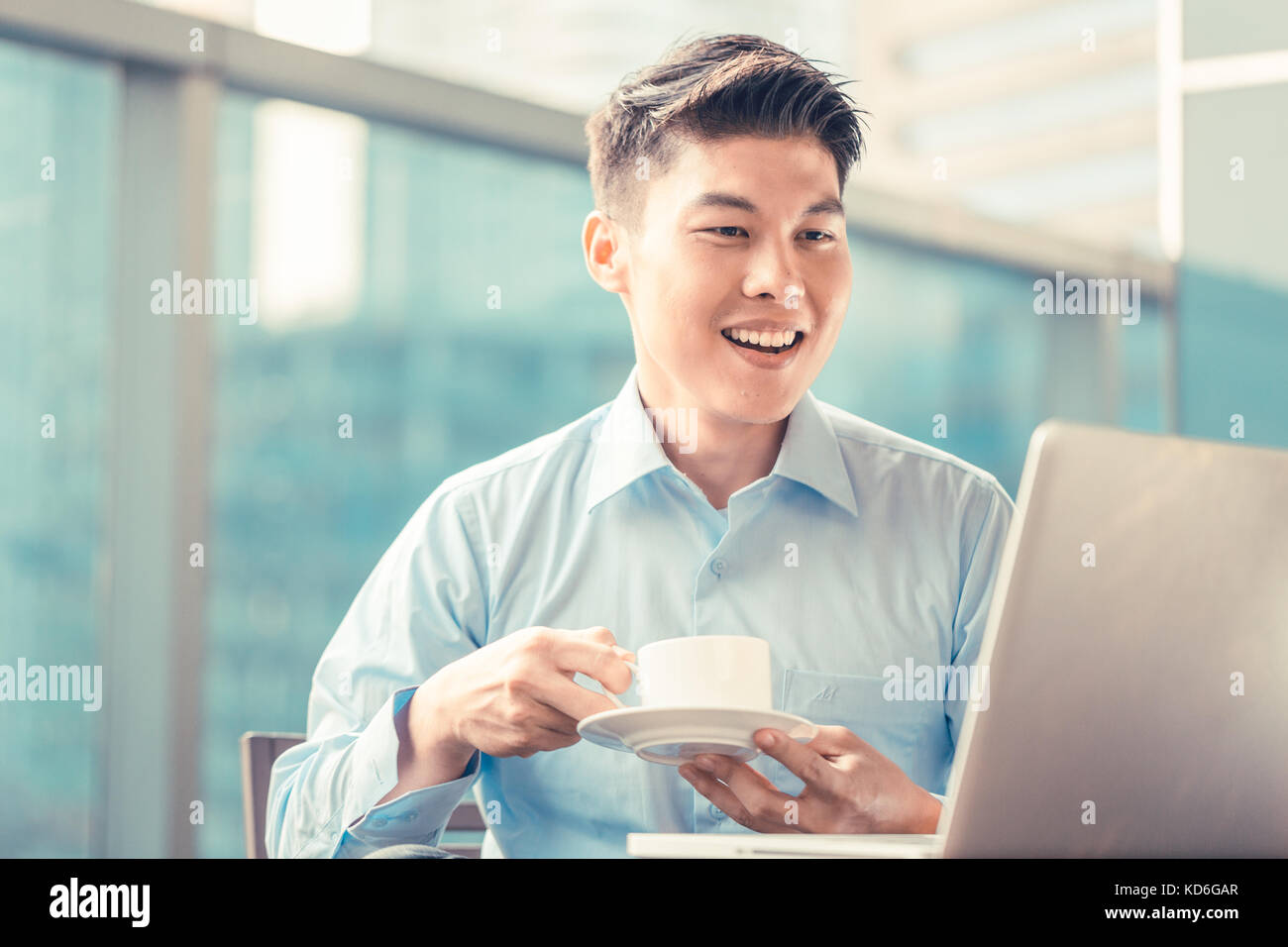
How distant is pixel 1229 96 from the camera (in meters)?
2.90

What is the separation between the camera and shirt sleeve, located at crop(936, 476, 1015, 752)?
1451mm

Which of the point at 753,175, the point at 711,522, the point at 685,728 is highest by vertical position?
the point at 753,175

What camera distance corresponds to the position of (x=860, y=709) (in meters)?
1.43

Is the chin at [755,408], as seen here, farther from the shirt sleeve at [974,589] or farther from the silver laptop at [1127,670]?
the silver laptop at [1127,670]

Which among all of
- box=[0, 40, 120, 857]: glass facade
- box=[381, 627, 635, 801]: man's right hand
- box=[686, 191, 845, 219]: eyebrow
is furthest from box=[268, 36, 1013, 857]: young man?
box=[0, 40, 120, 857]: glass facade

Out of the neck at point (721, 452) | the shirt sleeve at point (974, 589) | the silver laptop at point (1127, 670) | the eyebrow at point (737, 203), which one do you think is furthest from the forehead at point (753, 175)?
the silver laptop at point (1127, 670)

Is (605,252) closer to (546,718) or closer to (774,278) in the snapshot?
(774,278)

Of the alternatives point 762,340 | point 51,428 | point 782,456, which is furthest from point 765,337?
point 51,428

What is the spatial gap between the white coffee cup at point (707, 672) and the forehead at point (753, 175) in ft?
2.06

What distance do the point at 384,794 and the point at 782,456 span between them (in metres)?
0.61

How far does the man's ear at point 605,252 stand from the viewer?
1.67 metres

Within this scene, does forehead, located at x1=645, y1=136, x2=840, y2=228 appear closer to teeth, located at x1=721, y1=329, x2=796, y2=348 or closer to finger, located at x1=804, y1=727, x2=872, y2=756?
teeth, located at x1=721, y1=329, x2=796, y2=348

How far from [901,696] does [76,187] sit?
1.74m

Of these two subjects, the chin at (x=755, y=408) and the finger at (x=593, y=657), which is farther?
the chin at (x=755, y=408)
